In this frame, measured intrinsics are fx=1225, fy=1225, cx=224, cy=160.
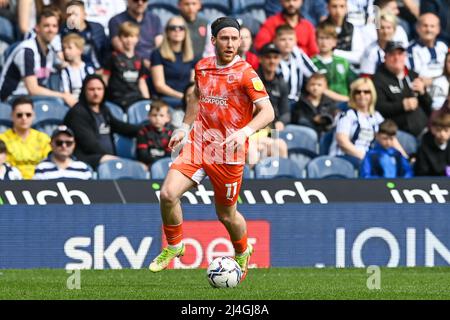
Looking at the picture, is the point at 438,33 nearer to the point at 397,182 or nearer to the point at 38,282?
the point at 397,182

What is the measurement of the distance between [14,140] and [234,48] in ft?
18.0

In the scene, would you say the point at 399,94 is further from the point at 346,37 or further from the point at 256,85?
the point at 256,85

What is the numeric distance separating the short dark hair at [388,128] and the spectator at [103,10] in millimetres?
4294

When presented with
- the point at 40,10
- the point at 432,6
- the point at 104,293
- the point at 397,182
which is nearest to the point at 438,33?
the point at 432,6

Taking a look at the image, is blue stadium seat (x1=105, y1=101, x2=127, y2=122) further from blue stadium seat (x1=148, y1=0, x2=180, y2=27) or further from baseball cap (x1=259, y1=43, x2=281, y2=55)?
blue stadium seat (x1=148, y1=0, x2=180, y2=27)

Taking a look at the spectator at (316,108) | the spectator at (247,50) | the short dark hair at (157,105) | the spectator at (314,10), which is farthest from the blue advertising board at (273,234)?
the spectator at (314,10)

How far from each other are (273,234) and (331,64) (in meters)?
4.07

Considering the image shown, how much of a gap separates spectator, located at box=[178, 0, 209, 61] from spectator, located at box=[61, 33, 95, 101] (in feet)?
5.67

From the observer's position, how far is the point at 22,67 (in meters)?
17.0

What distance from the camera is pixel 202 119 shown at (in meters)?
11.3

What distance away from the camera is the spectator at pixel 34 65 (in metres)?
17.0

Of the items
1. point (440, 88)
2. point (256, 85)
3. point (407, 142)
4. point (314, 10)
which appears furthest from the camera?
point (314, 10)

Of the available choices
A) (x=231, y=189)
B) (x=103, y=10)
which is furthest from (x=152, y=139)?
(x=231, y=189)

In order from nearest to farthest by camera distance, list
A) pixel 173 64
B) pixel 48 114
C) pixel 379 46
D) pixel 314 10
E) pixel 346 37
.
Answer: pixel 48 114 → pixel 173 64 → pixel 379 46 → pixel 346 37 → pixel 314 10
